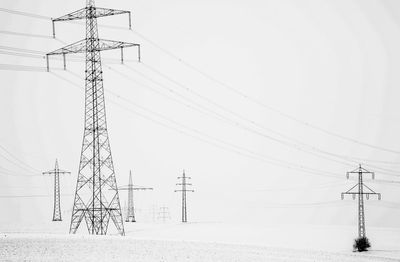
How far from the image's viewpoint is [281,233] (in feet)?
250

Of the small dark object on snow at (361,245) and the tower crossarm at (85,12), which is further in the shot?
the small dark object on snow at (361,245)

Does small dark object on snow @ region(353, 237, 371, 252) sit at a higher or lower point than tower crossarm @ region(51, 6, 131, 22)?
lower

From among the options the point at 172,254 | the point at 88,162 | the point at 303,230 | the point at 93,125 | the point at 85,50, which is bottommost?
the point at 303,230

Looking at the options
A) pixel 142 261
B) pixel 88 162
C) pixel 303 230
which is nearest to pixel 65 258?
pixel 142 261

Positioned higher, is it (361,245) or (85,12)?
(85,12)

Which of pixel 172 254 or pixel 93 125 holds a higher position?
pixel 93 125

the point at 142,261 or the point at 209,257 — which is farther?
the point at 209,257

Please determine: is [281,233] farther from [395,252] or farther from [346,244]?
[395,252]

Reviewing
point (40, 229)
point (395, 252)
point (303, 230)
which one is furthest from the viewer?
point (303, 230)

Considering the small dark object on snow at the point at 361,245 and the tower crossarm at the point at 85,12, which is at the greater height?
the tower crossarm at the point at 85,12

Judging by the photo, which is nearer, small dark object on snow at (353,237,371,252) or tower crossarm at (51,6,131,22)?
tower crossarm at (51,6,131,22)

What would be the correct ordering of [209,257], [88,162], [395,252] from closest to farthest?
[209,257] → [88,162] → [395,252]

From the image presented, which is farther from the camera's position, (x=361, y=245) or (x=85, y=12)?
(x=361, y=245)

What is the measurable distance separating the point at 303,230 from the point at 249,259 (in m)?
55.1
